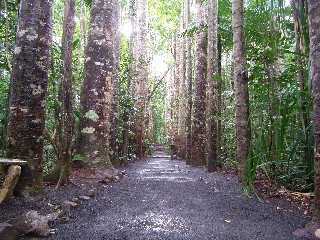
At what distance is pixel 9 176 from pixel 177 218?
1841mm

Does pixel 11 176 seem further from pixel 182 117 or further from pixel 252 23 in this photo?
pixel 182 117

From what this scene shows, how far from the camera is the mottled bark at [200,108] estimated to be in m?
9.98

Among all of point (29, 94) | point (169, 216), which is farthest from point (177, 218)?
point (29, 94)

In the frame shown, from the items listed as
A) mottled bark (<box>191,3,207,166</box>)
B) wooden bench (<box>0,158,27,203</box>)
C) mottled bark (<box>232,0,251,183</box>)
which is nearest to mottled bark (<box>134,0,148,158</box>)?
mottled bark (<box>191,3,207,166</box>)

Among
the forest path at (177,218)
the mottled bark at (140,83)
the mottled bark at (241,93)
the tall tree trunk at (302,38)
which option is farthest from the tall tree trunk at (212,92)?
the mottled bark at (140,83)

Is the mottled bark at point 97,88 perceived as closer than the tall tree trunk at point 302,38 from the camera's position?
No

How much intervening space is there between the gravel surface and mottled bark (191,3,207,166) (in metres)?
5.36

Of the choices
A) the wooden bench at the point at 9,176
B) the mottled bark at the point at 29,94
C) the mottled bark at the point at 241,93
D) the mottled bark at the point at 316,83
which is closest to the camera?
the mottled bark at the point at 316,83

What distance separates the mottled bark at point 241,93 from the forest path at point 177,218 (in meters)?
0.90

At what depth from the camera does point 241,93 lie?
5398 mm

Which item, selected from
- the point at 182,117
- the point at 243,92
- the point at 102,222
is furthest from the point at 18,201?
the point at 182,117

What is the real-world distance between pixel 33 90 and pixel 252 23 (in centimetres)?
551

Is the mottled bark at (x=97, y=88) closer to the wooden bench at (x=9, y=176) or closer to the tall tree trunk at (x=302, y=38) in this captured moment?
the wooden bench at (x=9, y=176)

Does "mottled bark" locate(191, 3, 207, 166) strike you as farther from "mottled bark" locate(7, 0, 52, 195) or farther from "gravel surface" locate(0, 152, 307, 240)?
"mottled bark" locate(7, 0, 52, 195)
